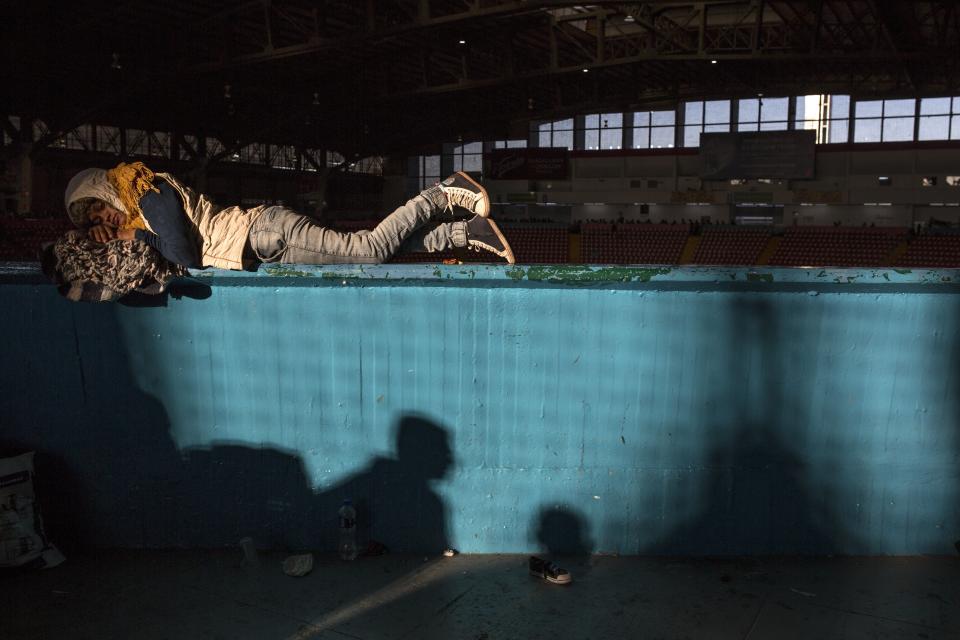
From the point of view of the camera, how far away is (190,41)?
20766mm

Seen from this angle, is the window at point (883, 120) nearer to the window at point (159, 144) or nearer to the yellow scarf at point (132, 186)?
the window at point (159, 144)

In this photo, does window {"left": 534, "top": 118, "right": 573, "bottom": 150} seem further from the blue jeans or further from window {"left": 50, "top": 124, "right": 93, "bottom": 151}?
the blue jeans

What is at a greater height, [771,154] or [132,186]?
[771,154]

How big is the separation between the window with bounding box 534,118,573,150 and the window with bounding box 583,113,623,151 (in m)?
0.86

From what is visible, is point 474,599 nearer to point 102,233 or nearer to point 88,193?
point 102,233

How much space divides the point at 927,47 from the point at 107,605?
28.2 meters

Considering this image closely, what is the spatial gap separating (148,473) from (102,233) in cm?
110

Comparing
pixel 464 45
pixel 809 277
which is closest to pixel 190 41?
pixel 464 45

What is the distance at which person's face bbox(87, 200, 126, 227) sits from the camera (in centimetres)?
317

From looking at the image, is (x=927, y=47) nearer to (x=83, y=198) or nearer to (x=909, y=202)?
(x=909, y=202)

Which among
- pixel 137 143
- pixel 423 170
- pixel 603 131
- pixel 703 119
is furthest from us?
pixel 423 170

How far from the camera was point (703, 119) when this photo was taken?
35.9m

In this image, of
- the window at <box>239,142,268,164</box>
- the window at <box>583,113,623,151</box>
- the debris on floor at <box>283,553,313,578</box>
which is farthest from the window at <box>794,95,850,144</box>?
the debris on floor at <box>283,553,313,578</box>

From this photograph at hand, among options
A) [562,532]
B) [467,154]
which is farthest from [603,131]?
[562,532]
